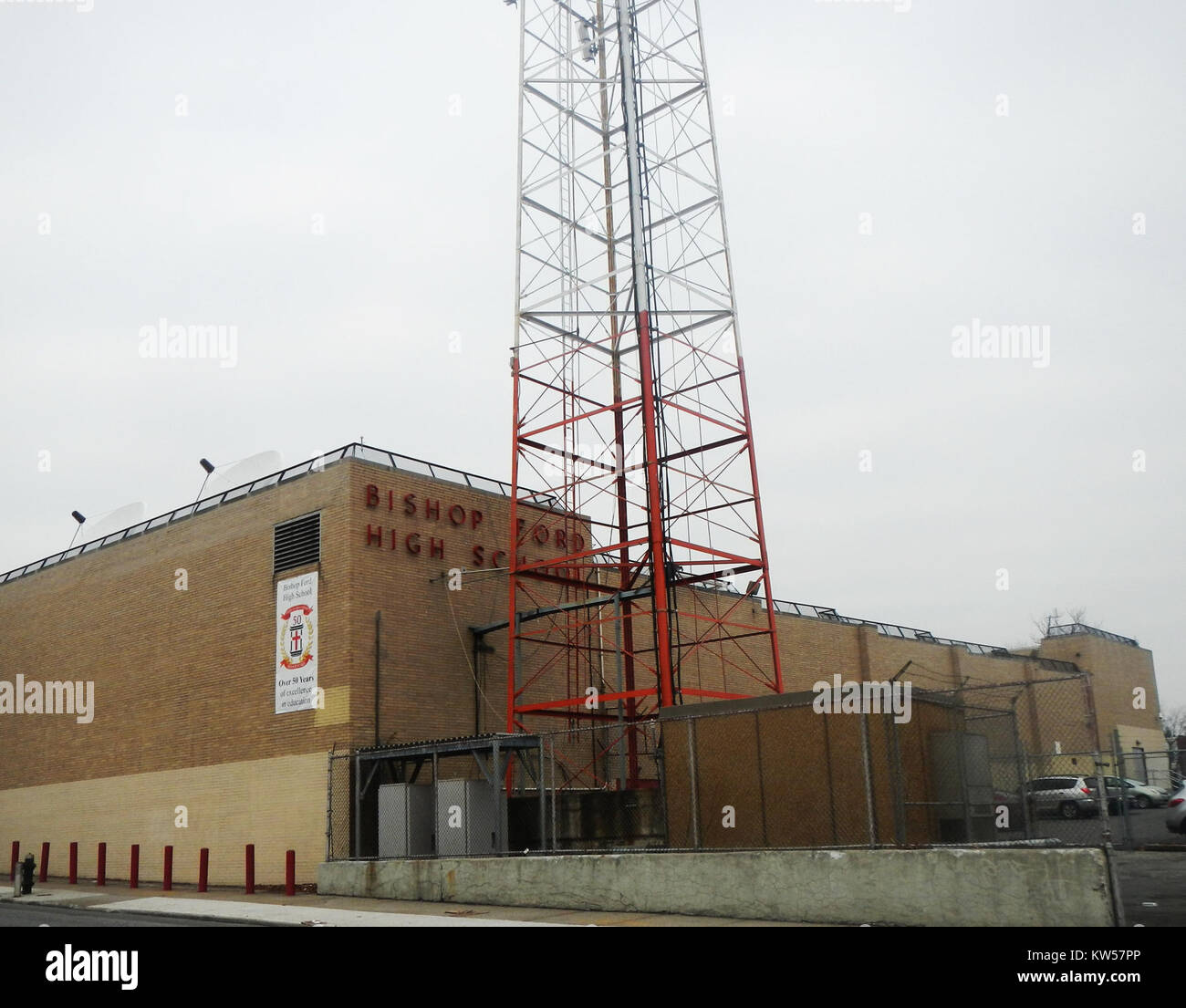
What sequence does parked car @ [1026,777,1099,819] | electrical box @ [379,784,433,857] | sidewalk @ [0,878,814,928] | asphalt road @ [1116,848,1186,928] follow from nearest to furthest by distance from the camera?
asphalt road @ [1116,848,1186,928]
sidewalk @ [0,878,814,928]
electrical box @ [379,784,433,857]
parked car @ [1026,777,1099,819]

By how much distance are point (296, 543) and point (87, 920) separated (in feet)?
32.7

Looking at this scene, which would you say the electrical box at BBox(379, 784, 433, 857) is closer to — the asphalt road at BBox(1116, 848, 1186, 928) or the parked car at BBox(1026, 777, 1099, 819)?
the asphalt road at BBox(1116, 848, 1186, 928)

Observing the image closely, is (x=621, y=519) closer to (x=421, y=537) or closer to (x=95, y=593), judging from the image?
(x=421, y=537)

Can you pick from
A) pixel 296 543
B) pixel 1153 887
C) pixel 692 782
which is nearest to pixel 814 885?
pixel 692 782

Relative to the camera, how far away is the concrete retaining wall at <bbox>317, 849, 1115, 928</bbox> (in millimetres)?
12664

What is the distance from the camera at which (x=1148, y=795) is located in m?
44.8

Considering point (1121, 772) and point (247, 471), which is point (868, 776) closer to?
point (1121, 772)

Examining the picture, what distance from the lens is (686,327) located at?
27906 mm

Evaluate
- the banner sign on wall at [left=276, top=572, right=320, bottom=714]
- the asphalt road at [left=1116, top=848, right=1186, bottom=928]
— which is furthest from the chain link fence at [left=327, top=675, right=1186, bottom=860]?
the banner sign on wall at [left=276, top=572, right=320, bottom=714]

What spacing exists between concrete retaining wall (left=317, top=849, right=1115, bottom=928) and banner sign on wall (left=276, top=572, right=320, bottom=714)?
6680 mm

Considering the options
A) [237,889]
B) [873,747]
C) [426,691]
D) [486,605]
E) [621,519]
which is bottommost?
[237,889]

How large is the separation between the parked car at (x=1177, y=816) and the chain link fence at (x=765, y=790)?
4.50m
